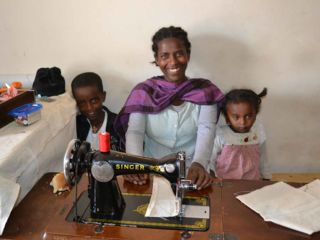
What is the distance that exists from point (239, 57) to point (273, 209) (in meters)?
1.00

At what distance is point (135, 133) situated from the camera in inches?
66.3

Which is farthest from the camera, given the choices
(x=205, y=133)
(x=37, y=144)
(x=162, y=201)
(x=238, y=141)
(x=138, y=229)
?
(x=238, y=141)

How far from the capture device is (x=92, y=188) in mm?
1082

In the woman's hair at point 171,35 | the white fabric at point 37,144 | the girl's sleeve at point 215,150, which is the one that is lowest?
the girl's sleeve at point 215,150

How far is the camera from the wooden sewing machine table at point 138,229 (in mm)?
1000

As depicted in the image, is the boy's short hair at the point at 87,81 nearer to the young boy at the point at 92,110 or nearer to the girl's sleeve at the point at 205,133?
the young boy at the point at 92,110

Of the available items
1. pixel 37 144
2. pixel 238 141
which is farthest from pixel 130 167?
pixel 238 141

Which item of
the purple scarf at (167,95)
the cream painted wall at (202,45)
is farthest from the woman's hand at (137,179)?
the cream painted wall at (202,45)

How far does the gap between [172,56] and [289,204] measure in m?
0.84

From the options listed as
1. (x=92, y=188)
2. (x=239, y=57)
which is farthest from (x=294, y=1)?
(x=92, y=188)

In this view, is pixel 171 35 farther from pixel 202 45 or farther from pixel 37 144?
pixel 37 144

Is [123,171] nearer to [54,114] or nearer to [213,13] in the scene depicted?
[54,114]

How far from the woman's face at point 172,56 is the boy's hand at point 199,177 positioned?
0.53m

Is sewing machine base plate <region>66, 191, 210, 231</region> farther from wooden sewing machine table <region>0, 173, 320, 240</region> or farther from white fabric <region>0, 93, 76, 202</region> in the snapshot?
white fabric <region>0, 93, 76, 202</region>
